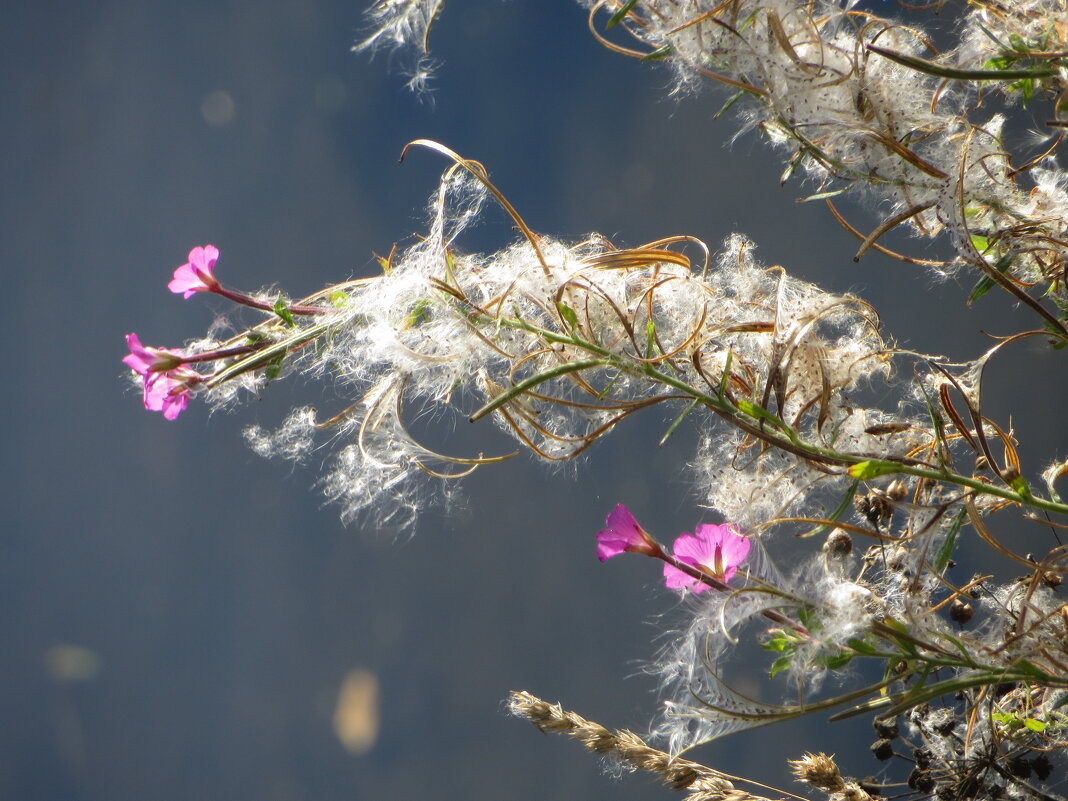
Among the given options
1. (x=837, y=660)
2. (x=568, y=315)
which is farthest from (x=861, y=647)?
(x=568, y=315)

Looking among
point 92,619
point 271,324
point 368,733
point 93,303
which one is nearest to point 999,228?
point 271,324

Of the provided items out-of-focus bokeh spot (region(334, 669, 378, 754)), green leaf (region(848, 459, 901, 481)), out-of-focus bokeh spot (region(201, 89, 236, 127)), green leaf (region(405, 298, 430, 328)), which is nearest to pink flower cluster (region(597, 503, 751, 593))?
green leaf (region(848, 459, 901, 481))

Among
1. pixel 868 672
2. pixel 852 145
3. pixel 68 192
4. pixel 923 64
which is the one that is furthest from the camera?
pixel 68 192

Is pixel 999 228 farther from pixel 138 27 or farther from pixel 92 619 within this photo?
pixel 92 619

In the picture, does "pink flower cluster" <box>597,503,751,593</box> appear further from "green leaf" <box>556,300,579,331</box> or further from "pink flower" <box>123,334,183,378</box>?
"pink flower" <box>123,334,183,378</box>

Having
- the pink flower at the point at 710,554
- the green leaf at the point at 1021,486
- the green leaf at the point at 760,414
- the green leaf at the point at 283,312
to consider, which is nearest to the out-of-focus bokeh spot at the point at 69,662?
the green leaf at the point at 283,312

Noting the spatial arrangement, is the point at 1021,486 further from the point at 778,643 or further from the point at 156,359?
the point at 156,359

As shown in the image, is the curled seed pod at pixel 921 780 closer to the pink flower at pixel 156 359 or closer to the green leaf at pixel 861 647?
the green leaf at pixel 861 647
